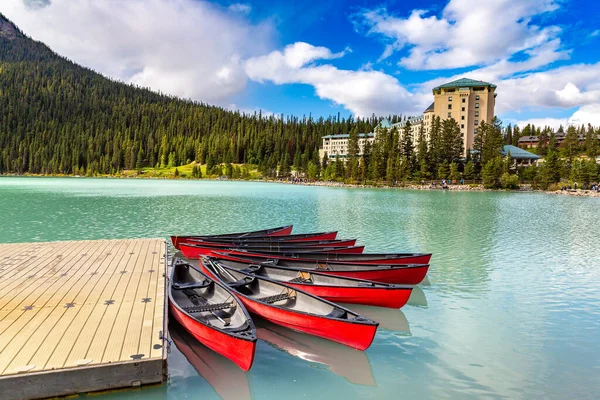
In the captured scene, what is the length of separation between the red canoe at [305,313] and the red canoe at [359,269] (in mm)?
1885

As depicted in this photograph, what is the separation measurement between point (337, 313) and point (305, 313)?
741mm

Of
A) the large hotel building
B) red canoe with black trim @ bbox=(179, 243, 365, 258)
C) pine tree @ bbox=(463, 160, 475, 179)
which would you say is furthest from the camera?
the large hotel building

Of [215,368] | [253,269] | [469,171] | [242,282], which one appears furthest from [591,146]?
[215,368]

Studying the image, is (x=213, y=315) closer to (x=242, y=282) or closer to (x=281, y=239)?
(x=242, y=282)

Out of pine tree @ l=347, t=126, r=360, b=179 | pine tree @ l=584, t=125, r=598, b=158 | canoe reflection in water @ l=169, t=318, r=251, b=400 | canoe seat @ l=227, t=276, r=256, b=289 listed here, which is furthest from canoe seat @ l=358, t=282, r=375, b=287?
pine tree @ l=584, t=125, r=598, b=158

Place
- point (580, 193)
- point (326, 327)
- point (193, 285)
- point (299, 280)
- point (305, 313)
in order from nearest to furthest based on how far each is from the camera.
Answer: point (326, 327)
point (305, 313)
point (193, 285)
point (299, 280)
point (580, 193)

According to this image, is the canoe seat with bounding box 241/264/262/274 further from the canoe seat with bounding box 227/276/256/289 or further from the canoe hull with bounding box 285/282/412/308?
the canoe hull with bounding box 285/282/412/308

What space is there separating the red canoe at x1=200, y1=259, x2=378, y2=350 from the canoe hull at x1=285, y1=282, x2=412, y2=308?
0.71m

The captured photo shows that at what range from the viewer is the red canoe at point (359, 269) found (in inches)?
484

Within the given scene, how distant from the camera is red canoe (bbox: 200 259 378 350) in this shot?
25.6 ft

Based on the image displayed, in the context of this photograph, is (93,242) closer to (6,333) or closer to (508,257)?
(6,333)

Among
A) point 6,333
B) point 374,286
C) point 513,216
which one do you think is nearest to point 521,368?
point 374,286

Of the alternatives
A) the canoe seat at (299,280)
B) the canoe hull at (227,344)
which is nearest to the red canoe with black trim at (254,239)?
the canoe seat at (299,280)

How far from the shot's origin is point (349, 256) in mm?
14406
